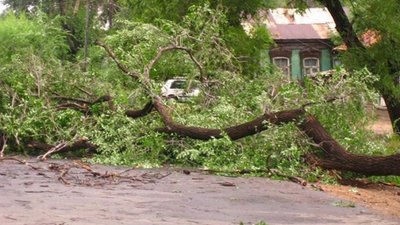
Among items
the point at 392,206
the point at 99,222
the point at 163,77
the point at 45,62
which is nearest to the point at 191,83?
the point at 163,77

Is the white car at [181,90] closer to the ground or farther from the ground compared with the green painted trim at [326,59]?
closer to the ground

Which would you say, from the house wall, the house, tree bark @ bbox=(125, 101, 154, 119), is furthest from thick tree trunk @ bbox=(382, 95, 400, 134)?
the house wall

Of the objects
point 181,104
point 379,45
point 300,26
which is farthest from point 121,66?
point 300,26

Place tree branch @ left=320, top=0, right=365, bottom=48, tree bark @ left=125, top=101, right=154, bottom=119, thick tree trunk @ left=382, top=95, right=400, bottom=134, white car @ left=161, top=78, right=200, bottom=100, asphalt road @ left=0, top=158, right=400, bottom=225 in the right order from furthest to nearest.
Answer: tree branch @ left=320, top=0, right=365, bottom=48
thick tree trunk @ left=382, top=95, right=400, bottom=134
white car @ left=161, top=78, right=200, bottom=100
tree bark @ left=125, top=101, right=154, bottom=119
asphalt road @ left=0, top=158, right=400, bottom=225

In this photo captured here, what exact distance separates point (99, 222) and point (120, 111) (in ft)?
20.7

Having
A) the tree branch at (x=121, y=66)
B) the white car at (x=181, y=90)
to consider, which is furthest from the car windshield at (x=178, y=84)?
the tree branch at (x=121, y=66)

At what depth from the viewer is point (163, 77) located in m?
14.8

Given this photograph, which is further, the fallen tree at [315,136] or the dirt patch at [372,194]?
the fallen tree at [315,136]

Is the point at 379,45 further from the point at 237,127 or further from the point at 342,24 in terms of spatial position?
the point at 237,127

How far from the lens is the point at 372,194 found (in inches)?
400

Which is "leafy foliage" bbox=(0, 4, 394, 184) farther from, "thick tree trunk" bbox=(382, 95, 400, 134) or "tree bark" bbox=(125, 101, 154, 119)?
"thick tree trunk" bbox=(382, 95, 400, 134)

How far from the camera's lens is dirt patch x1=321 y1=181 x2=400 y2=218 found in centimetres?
884

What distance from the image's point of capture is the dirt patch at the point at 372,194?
29.0 ft

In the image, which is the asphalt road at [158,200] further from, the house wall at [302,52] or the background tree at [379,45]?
the house wall at [302,52]
